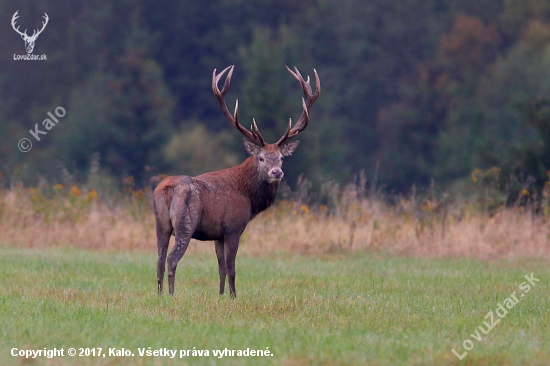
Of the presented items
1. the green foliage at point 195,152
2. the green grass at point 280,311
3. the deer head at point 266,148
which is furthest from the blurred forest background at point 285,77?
the deer head at point 266,148

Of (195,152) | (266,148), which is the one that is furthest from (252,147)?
(195,152)

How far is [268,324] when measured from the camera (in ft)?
32.4

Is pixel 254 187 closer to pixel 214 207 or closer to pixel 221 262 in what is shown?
pixel 214 207

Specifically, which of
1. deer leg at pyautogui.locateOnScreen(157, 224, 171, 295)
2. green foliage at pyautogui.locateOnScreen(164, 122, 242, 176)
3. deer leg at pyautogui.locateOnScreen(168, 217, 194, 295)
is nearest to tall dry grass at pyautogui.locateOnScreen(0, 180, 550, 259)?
deer leg at pyautogui.locateOnScreen(157, 224, 171, 295)

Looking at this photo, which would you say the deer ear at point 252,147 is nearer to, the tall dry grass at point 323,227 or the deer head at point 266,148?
the deer head at point 266,148

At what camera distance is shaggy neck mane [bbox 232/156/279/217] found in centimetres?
1298

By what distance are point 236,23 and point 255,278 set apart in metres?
41.6

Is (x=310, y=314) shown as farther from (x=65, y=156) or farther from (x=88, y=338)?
(x=65, y=156)

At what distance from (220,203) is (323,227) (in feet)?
22.7

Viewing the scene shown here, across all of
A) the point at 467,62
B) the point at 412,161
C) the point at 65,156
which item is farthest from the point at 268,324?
the point at 467,62

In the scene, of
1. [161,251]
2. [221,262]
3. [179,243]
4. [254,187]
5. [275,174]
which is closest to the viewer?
[179,243]

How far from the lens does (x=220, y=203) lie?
489 inches

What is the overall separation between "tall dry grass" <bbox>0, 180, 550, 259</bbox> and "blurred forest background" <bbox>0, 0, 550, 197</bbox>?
68.3ft

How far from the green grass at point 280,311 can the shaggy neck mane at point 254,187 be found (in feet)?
3.75
